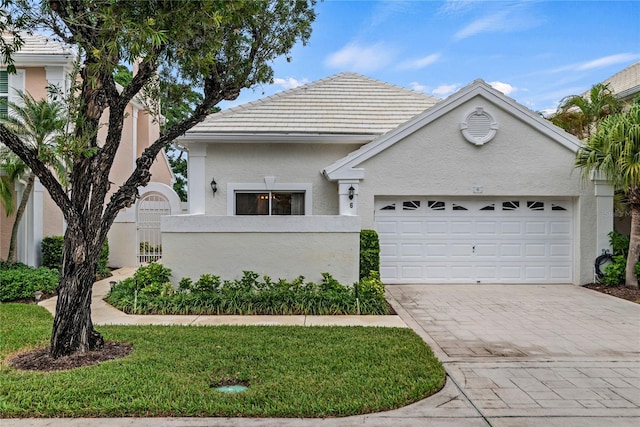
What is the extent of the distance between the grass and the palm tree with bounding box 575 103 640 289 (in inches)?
282

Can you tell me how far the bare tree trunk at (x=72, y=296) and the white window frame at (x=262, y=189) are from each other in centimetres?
673

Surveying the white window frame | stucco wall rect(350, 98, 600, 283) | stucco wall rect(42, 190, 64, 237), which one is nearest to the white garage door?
stucco wall rect(350, 98, 600, 283)

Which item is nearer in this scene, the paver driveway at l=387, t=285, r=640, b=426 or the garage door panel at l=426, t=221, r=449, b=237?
the paver driveway at l=387, t=285, r=640, b=426

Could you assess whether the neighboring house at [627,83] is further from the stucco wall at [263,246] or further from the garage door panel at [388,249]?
the stucco wall at [263,246]

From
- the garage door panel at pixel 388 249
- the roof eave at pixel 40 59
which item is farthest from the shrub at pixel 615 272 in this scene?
the roof eave at pixel 40 59

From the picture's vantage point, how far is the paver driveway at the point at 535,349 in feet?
15.1

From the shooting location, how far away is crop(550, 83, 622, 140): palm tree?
1275cm

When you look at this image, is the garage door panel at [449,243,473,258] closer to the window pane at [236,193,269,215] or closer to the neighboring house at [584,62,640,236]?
the neighboring house at [584,62,640,236]

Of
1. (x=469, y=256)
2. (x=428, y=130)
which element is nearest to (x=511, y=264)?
(x=469, y=256)

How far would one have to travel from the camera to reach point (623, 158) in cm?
1019

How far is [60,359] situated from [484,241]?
10199 mm

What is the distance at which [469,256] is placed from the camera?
11891 mm

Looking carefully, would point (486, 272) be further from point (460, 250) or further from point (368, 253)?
point (368, 253)

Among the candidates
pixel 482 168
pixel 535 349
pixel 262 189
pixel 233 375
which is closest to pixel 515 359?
pixel 535 349
